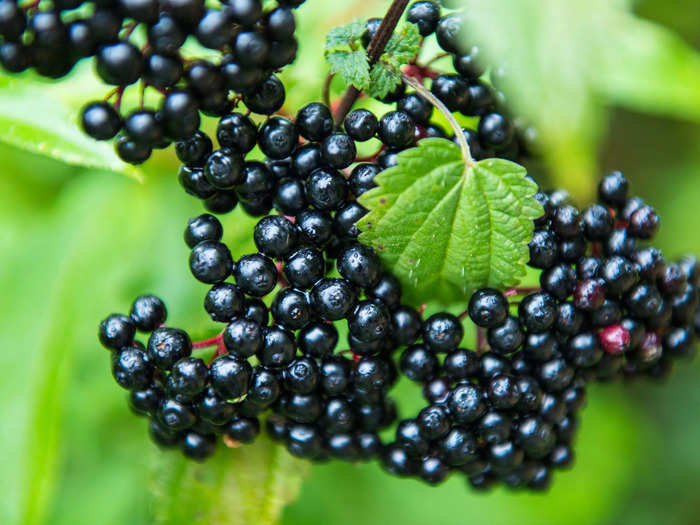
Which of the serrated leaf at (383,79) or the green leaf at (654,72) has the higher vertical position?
the serrated leaf at (383,79)

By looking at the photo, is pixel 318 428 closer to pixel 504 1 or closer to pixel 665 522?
pixel 504 1

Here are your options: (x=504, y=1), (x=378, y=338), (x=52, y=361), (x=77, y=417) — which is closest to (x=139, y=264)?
(x=52, y=361)

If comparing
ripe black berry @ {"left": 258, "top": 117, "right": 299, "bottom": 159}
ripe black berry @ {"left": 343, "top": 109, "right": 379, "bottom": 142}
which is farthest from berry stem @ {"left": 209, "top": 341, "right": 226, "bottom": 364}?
ripe black berry @ {"left": 343, "top": 109, "right": 379, "bottom": 142}

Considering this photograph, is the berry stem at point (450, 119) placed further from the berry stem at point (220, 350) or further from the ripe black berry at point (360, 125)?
the berry stem at point (220, 350)

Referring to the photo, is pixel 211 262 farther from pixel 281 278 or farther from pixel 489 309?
pixel 489 309

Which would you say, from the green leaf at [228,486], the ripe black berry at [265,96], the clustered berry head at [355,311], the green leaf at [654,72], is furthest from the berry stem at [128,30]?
the green leaf at [654,72]

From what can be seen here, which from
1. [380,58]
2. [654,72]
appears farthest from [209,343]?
[654,72]

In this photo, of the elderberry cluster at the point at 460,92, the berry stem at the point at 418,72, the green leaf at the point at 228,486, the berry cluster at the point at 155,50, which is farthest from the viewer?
the green leaf at the point at 228,486
